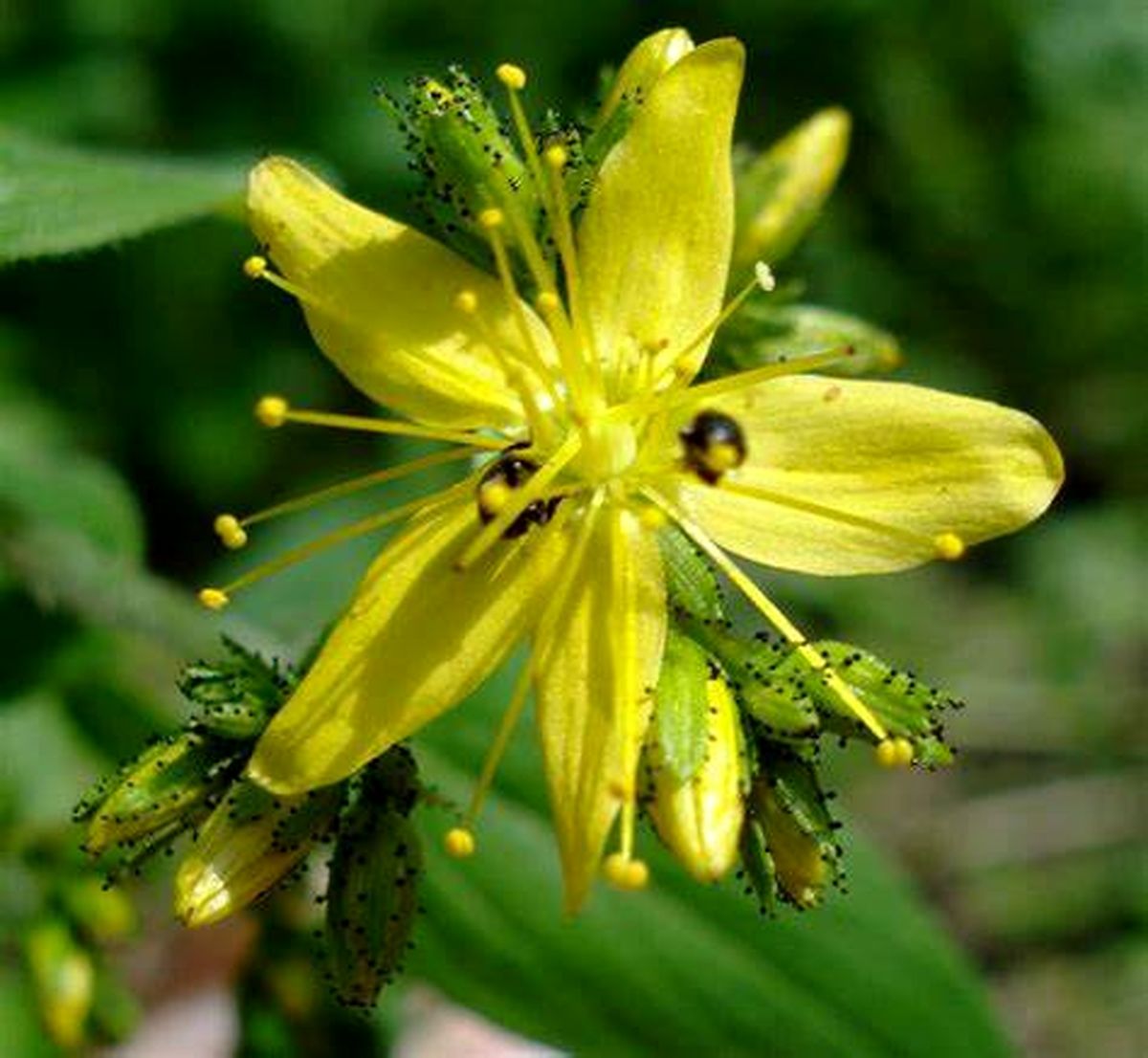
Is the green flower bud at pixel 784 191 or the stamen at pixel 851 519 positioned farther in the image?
the green flower bud at pixel 784 191

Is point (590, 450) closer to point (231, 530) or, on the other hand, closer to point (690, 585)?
point (690, 585)

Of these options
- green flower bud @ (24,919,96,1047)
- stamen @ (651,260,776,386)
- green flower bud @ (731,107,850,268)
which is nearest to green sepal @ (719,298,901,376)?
Answer: green flower bud @ (731,107,850,268)

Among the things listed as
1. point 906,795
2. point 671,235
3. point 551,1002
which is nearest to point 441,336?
point 671,235

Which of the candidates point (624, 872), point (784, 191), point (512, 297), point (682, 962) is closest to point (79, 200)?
point (512, 297)

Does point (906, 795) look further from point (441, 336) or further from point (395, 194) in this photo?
point (441, 336)

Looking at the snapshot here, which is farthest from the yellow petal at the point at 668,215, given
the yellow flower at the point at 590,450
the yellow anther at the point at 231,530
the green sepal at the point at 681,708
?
the yellow anther at the point at 231,530

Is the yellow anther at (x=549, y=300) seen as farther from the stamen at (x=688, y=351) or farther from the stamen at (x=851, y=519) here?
the stamen at (x=851, y=519)

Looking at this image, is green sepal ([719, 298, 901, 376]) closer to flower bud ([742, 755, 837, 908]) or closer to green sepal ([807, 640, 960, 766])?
green sepal ([807, 640, 960, 766])
